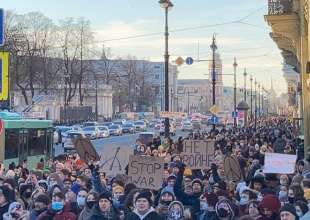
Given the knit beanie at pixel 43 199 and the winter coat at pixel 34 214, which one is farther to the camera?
the knit beanie at pixel 43 199

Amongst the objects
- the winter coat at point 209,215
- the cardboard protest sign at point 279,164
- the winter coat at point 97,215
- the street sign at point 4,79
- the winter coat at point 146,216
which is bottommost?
the winter coat at point 209,215

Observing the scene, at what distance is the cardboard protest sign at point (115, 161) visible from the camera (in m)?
13.1

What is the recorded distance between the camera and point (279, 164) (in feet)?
40.8

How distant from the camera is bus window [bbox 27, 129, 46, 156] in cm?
2531

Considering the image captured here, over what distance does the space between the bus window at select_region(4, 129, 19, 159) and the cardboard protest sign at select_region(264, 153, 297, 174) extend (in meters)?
12.6

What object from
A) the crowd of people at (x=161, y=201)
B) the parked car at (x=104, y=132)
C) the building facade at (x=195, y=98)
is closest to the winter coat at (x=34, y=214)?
the crowd of people at (x=161, y=201)

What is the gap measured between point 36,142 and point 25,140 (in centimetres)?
106

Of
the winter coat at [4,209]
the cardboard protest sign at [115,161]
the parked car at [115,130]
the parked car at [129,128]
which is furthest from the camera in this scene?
the parked car at [129,128]

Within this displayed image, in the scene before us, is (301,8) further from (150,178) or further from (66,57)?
(66,57)

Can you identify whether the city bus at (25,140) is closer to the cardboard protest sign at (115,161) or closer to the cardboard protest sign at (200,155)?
the cardboard protest sign at (200,155)

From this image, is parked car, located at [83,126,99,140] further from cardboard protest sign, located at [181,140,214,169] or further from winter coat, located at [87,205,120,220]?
winter coat, located at [87,205,120,220]

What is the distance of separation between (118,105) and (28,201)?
379ft

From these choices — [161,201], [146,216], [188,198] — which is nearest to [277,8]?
[188,198]

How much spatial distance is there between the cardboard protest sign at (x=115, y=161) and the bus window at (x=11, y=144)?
10627 millimetres
